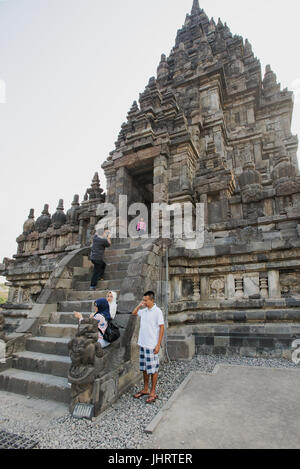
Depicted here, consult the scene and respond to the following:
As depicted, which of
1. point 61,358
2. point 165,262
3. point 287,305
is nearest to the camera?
point 61,358

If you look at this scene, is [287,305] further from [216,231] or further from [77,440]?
[77,440]

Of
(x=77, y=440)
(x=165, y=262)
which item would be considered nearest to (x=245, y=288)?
(x=165, y=262)

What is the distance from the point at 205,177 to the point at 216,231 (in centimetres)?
206

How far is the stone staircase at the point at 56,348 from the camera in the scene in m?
4.07

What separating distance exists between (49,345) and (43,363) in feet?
1.51

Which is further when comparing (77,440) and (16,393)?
(16,393)

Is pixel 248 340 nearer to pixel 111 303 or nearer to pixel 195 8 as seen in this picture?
pixel 111 303

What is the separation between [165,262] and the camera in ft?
21.3

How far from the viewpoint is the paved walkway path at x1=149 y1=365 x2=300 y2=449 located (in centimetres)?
276

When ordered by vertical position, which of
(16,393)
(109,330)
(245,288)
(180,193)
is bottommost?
(16,393)

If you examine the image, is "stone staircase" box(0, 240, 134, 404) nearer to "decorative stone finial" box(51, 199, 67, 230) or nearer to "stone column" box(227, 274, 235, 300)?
"stone column" box(227, 274, 235, 300)

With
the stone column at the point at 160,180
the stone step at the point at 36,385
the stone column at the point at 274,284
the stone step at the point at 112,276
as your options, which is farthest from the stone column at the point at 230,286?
the stone column at the point at 160,180

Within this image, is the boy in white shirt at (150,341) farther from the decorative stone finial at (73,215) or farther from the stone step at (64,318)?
the decorative stone finial at (73,215)

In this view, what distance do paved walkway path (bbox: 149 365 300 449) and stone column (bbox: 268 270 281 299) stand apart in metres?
1.83
